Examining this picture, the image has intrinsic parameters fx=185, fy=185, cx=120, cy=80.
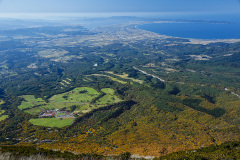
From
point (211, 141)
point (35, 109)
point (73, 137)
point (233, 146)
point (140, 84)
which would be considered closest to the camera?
point (233, 146)

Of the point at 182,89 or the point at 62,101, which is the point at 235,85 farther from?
the point at 62,101

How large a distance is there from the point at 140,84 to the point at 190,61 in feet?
207

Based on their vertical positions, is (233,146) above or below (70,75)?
above

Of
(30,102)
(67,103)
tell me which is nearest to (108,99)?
(67,103)

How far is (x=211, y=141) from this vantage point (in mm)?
46406

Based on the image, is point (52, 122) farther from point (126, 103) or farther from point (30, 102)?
point (126, 103)

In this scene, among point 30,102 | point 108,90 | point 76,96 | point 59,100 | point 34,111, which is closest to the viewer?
point 34,111

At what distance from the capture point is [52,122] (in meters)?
60.4

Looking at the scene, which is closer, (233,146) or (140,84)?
(233,146)

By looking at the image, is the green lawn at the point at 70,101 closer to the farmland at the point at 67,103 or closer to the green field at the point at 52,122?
the farmland at the point at 67,103

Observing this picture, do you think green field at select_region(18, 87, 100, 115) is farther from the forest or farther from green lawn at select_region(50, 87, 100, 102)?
the forest

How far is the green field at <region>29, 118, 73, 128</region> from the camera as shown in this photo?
193ft

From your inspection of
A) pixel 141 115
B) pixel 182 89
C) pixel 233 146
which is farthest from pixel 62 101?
pixel 233 146

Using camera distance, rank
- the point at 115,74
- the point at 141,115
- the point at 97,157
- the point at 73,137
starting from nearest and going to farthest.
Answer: the point at 97,157
the point at 73,137
the point at 141,115
the point at 115,74
